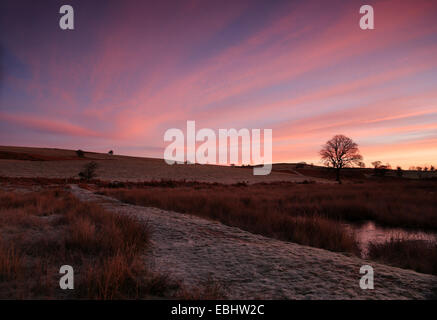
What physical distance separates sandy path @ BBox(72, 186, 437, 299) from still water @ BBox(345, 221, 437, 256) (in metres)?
2.72

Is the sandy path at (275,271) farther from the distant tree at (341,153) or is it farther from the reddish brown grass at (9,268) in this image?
the distant tree at (341,153)

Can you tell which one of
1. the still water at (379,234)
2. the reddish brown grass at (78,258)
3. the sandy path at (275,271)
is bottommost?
the still water at (379,234)

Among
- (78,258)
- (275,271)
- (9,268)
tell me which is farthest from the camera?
(78,258)

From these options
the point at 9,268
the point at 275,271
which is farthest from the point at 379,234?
the point at 9,268

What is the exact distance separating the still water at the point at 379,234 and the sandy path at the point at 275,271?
2.72 meters

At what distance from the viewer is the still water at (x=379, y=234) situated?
773 centimetres

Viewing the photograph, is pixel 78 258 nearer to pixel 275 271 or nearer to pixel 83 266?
pixel 83 266

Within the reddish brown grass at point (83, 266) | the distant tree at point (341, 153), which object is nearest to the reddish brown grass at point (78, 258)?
the reddish brown grass at point (83, 266)

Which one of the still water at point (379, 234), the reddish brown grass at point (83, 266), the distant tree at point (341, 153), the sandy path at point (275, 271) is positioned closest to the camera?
the reddish brown grass at point (83, 266)

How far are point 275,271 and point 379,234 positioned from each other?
7.08 metres

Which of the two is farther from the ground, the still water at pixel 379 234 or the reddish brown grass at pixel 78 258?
the reddish brown grass at pixel 78 258

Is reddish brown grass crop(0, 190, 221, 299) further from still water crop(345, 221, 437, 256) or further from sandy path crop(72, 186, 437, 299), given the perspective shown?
still water crop(345, 221, 437, 256)

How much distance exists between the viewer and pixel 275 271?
4.04 m

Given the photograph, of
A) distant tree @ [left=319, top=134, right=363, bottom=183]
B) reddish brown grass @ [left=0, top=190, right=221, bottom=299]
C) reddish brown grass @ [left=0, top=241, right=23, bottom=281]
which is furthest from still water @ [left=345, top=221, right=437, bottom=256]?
distant tree @ [left=319, top=134, right=363, bottom=183]
